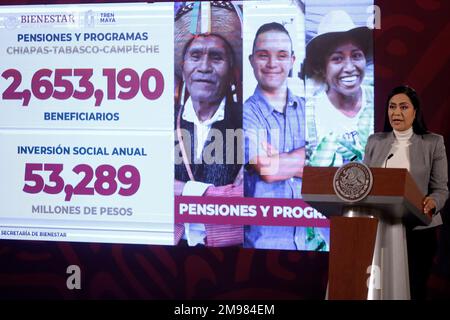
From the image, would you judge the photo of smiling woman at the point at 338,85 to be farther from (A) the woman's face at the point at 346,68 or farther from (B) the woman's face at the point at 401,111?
(B) the woman's face at the point at 401,111

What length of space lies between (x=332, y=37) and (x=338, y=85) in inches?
12.1

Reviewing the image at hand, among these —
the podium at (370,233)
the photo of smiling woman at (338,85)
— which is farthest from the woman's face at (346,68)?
the podium at (370,233)

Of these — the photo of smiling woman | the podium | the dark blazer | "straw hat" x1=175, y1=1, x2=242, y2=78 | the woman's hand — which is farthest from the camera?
"straw hat" x1=175, y1=1, x2=242, y2=78

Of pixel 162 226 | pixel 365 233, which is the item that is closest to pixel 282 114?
pixel 162 226

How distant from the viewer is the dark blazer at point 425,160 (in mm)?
3818

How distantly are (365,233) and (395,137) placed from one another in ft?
2.96

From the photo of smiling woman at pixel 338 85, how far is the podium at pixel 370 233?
159 cm

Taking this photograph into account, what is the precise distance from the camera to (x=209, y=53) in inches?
203

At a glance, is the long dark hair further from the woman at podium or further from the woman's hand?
the woman's hand

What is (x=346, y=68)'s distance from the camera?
498 cm

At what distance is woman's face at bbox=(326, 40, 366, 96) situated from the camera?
4.96m

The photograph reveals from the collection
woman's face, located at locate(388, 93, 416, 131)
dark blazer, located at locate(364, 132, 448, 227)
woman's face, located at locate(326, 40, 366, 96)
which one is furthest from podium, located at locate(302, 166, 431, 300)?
woman's face, located at locate(326, 40, 366, 96)

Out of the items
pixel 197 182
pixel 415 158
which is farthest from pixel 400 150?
pixel 197 182

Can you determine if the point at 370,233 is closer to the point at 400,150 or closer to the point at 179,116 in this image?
the point at 400,150
